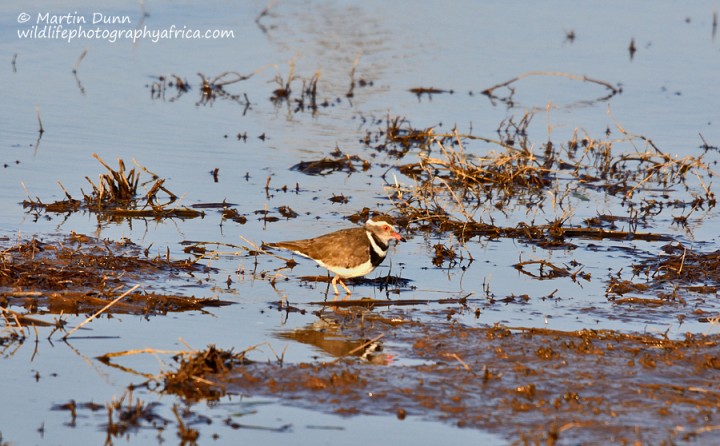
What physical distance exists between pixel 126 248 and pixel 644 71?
13.9 meters

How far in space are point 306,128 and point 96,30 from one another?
833cm

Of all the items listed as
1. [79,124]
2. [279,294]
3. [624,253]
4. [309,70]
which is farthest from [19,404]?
[309,70]

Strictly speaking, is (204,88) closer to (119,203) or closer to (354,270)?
(119,203)

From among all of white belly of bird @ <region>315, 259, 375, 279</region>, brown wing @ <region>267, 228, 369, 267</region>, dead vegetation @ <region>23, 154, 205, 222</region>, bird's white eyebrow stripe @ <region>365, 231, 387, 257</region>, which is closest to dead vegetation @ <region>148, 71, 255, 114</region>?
dead vegetation @ <region>23, 154, 205, 222</region>

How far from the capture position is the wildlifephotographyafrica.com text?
22.5m

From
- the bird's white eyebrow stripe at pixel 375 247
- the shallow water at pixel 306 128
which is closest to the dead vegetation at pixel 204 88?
the shallow water at pixel 306 128

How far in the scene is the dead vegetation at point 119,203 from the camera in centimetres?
1186

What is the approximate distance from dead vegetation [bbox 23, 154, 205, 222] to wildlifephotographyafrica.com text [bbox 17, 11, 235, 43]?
426 inches

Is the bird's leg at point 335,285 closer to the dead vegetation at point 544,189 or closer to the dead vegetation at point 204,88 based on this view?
the dead vegetation at point 544,189

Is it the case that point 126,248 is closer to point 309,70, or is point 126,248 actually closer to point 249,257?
point 249,257

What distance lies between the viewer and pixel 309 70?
66.9ft

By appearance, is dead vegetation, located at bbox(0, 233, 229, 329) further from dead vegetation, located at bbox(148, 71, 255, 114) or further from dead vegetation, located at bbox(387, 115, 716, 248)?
dead vegetation, located at bbox(148, 71, 255, 114)

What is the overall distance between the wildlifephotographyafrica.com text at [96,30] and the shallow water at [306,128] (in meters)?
0.30

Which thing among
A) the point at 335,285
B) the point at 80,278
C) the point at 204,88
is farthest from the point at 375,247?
the point at 204,88
